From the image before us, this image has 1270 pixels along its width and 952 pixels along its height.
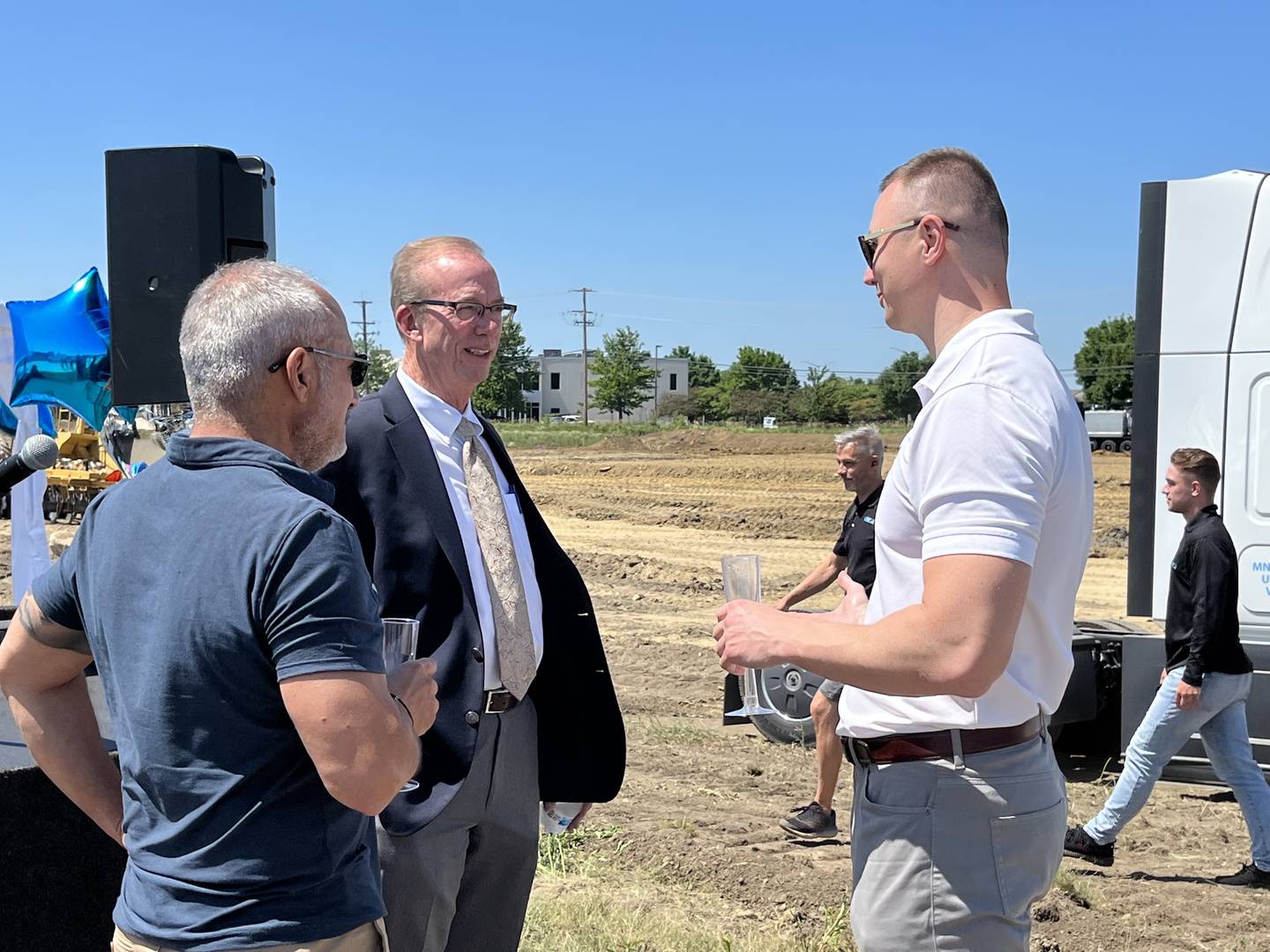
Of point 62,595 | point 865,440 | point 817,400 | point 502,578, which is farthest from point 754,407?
point 62,595

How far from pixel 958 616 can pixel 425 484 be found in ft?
4.66

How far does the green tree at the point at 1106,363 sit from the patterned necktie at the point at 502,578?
79113mm

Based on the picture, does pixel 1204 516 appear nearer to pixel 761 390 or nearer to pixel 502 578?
pixel 502 578

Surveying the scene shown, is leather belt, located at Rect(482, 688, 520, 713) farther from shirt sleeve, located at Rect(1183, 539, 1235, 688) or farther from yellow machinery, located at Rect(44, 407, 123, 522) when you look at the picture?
yellow machinery, located at Rect(44, 407, 123, 522)

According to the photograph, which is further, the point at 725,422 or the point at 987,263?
the point at 725,422

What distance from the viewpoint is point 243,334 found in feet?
6.29

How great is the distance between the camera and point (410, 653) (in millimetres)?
2088

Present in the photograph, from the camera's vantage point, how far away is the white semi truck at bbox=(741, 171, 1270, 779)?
6.71m

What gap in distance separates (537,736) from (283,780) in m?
1.31

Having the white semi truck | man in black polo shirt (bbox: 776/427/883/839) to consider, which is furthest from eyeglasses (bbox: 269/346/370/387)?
the white semi truck

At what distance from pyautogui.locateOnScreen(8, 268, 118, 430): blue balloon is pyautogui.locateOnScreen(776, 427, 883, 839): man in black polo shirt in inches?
152

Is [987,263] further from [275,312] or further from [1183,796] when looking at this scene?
[1183,796]

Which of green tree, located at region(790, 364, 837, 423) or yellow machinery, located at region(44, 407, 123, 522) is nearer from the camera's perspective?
yellow machinery, located at region(44, 407, 123, 522)

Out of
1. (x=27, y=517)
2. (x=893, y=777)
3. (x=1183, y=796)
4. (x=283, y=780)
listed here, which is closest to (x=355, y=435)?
(x=283, y=780)
